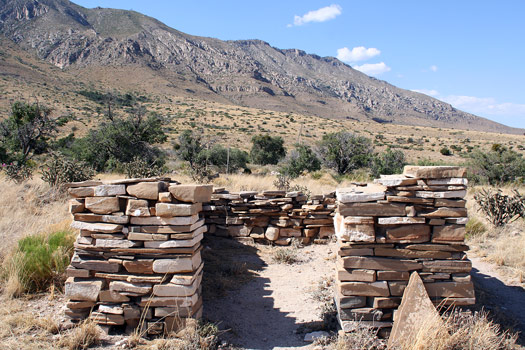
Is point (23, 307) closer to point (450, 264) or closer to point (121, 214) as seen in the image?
point (121, 214)

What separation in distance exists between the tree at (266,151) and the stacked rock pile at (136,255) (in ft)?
68.0

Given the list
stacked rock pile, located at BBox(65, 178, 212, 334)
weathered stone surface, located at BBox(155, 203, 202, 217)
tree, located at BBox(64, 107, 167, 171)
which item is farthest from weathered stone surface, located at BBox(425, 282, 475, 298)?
tree, located at BBox(64, 107, 167, 171)

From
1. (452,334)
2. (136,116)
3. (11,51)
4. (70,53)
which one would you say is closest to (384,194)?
(452,334)

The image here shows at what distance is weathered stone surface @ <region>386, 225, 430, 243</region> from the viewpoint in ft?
13.2

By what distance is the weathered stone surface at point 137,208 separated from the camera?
13.1ft

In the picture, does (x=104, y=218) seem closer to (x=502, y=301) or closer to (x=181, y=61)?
(x=502, y=301)

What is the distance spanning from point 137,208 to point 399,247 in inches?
117

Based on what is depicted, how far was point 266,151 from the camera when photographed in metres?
25.6

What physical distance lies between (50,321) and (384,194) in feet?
13.1

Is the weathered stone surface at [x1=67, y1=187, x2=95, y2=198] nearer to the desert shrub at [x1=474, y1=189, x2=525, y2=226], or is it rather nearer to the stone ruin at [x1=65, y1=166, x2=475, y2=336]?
the stone ruin at [x1=65, y1=166, x2=475, y2=336]

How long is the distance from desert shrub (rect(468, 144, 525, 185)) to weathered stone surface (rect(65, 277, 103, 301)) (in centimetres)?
1695

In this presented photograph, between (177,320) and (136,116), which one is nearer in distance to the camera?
(177,320)

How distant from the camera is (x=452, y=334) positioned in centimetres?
372

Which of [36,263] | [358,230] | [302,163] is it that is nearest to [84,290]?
[36,263]
